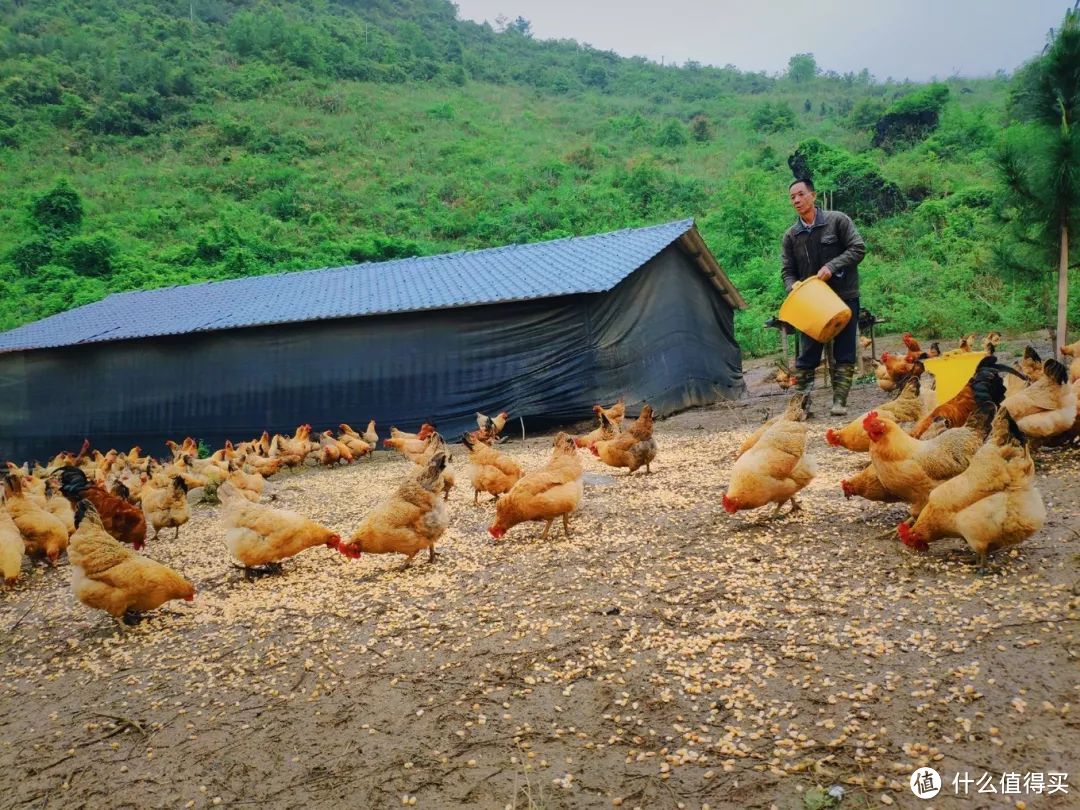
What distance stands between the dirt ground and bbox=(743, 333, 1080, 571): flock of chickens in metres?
0.28

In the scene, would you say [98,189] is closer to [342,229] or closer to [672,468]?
[342,229]

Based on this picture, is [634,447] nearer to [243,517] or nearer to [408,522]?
[408,522]

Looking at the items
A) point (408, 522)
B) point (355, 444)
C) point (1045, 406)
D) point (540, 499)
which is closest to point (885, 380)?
point (1045, 406)

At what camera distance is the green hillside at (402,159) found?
1024 inches

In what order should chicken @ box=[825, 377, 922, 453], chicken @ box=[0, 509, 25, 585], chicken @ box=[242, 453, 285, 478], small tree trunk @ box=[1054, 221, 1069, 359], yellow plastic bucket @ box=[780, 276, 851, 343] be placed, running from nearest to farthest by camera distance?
chicken @ box=[0, 509, 25, 585], chicken @ box=[825, 377, 922, 453], yellow plastic bucket @ box=[780, 276, 851, 343], small tree trunk @ box=[1054, 221, 1069, 359], chicken @ box=[242, 453, 285, 478]

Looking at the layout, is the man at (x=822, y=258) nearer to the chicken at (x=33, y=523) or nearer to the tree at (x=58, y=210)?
the chicken at (x=33, y=523)

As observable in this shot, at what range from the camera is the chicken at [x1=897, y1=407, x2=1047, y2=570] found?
3.62 m

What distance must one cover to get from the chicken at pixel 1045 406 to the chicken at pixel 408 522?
4434 mm

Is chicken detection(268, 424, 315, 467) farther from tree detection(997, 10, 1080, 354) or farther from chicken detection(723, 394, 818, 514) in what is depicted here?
tree detection(997, 10, 1080, 354)

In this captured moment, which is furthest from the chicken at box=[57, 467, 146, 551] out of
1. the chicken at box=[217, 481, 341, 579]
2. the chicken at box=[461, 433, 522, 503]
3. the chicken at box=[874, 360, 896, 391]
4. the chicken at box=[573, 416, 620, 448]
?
the chicken at box=[874, 360, 896, 391]

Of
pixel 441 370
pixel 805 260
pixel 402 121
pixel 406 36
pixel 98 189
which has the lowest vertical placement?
pixel 441 370

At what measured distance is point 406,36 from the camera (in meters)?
62.5

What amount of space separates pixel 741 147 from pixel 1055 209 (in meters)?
36.7

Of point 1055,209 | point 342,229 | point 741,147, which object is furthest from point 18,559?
point 741,147
